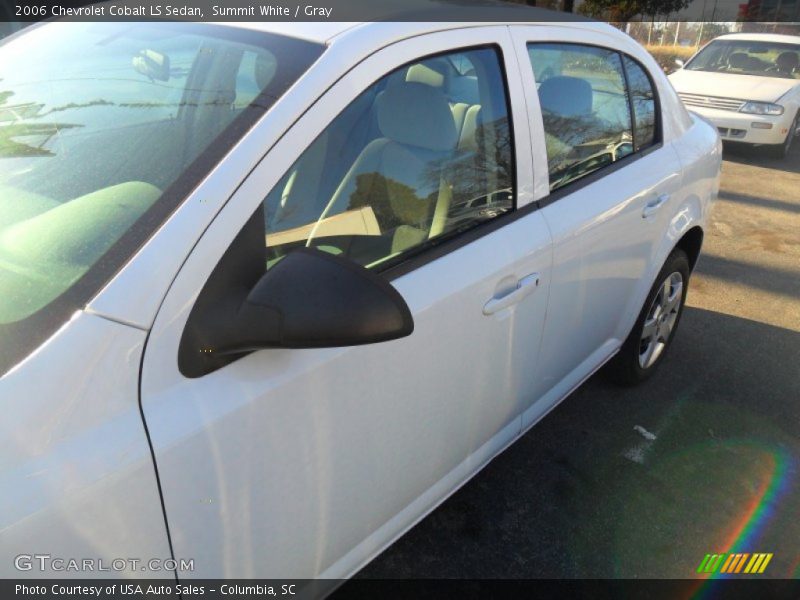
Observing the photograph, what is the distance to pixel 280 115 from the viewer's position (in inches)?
51.3

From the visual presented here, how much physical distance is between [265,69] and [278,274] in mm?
561

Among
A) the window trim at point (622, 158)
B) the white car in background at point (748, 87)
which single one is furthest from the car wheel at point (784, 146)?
the window trim at point (622, 158)

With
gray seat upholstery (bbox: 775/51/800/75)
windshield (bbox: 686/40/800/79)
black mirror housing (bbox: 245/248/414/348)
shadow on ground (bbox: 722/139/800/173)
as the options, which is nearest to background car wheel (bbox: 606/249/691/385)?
black mirror housing (bbox: 245/248/414/348)

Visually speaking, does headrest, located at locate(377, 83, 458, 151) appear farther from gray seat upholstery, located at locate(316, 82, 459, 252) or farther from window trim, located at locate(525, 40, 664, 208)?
window trim, located at locate(525, 40, 664, 208)

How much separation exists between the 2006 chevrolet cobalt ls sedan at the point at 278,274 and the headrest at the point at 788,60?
800 cm

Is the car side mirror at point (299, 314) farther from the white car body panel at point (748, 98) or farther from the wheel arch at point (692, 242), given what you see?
the white car body panel at point (748, 98)

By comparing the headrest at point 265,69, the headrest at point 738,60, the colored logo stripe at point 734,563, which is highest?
the headrest at point 265,69

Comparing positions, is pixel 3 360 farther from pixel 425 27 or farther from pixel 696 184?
pixel 696 184

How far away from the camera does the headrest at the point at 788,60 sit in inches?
337

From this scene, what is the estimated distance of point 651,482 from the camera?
262 centimetres

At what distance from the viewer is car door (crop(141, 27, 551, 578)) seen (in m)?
1.21

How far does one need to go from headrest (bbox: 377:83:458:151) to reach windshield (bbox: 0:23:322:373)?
0.92 ft

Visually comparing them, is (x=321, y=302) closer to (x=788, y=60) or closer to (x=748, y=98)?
(x=748, y=98)

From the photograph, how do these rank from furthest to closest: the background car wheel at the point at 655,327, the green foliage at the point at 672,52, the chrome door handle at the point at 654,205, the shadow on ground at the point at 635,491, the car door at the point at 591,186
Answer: the green foliage at the point at 672,52
the background car wheel at the point at 655,327
the chrome door handle at the point at 654,205
the shadow on ground at the point at 635,491
the car door at the point at 591,186
